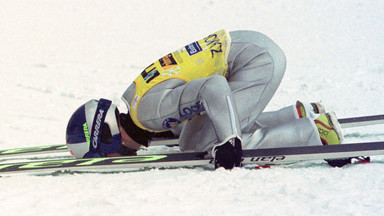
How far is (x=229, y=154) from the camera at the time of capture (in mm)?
3068

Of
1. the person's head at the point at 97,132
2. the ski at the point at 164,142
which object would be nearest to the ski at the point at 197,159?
the person's head at the point at 97,132

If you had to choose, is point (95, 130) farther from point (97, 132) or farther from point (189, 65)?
point (189, 65)

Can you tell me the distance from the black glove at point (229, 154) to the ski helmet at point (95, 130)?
82 cm

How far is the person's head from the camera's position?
11.8ft

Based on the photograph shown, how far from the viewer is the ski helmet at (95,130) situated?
11.8 ft

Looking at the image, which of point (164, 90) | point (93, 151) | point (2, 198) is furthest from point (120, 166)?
point (2, 198)

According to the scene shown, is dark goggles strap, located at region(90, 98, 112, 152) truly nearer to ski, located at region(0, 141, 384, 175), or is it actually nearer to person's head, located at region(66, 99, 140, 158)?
person's head, located at region(66, 99, 140, 158)

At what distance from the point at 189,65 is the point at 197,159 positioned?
0.61 m

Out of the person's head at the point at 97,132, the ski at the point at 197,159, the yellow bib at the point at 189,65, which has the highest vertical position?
the yellow bib at the point at 189,65

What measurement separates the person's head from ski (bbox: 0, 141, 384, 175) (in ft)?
0.36

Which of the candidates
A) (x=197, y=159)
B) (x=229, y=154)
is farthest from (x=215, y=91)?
(x=197, y=159)

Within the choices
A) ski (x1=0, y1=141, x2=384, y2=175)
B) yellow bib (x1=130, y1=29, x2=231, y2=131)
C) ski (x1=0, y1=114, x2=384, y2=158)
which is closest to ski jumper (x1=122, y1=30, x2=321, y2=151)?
yellow bib (x1=130, y1=29, x2=231, y2=131)

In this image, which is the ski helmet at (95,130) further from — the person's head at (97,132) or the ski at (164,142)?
the ski at (164,142)

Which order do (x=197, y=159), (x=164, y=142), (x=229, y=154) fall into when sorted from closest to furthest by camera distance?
(x=229, y=154) → (x=197, y=159) → (x=164, y=142)
